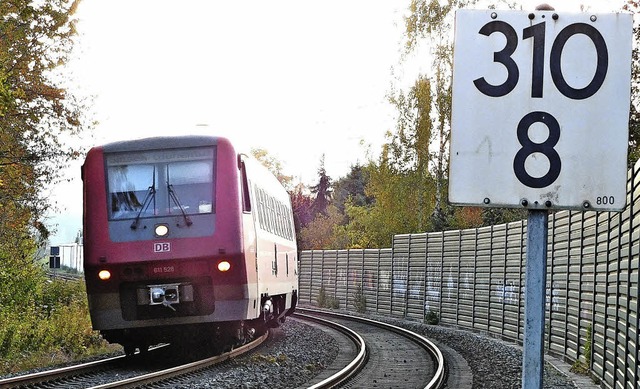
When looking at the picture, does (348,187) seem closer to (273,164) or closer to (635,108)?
(273,164)

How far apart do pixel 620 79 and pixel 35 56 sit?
20.4 meters

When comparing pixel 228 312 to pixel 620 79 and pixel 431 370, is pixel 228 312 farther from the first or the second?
pixel 620 79

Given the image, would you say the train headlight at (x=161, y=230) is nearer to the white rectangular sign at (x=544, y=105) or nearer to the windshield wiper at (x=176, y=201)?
the windshield wiper at (x=176, y=201)

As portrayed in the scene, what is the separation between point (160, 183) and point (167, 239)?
2.70ft

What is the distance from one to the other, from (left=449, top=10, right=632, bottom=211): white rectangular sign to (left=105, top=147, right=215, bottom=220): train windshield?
10.3 m

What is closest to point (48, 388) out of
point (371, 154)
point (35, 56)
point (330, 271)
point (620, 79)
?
point (620, 79)

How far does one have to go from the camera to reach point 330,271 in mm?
35125

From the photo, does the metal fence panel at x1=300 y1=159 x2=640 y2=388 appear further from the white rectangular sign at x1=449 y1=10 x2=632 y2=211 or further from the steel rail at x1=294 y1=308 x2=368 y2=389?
the white rectangular sign at x1=449 y1=10 x2=632 y2=211

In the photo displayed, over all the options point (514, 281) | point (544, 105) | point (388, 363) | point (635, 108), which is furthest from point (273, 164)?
point (544, 105)

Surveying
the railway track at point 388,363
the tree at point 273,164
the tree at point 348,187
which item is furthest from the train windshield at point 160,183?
the tree at point 348,187

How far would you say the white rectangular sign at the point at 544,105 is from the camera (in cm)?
290

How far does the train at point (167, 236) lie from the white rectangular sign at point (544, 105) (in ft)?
33.2

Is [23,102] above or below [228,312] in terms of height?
above

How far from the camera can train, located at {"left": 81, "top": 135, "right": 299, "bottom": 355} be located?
42.5 feet
